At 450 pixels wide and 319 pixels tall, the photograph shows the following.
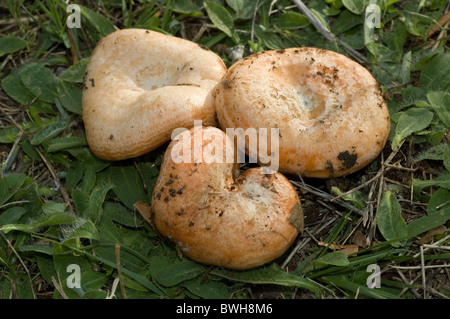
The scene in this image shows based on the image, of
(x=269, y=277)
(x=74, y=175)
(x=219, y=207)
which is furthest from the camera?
(x=74, y=175)

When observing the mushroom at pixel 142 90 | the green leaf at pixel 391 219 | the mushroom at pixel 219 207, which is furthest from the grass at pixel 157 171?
the mushroom at pixel 142 90

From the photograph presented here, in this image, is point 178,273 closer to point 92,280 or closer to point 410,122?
point 92,280

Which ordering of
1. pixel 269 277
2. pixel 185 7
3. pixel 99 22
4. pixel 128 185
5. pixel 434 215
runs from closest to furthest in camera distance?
1. pixel 269 277
2. pixel 434 215
3. pixel 128 185
4. pixel 99 22
5. pixel 185 7

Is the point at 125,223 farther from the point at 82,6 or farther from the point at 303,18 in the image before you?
the point at 303,18

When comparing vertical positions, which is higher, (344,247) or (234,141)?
(234,141)

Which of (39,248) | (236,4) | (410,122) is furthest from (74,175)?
(410,122)

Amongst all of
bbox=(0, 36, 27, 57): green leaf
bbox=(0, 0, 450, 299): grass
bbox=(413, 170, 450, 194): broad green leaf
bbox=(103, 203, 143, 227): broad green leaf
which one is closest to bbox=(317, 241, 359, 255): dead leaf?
bbox=(0, 0, 450, 299): grass
